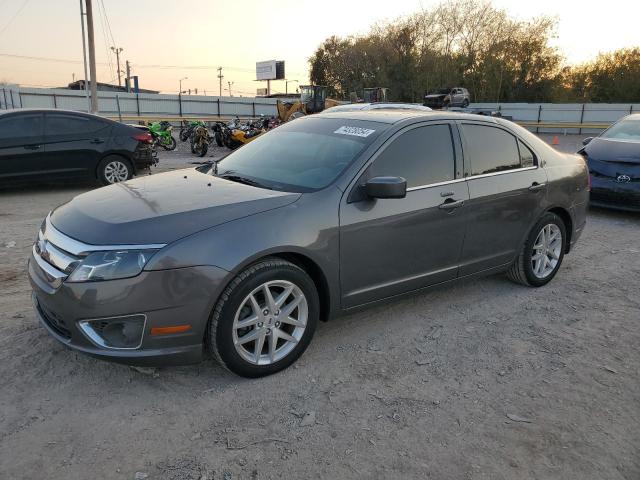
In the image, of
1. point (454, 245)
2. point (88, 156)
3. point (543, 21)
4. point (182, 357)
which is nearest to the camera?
point (182, 357)

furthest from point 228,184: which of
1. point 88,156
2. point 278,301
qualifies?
point 88,156

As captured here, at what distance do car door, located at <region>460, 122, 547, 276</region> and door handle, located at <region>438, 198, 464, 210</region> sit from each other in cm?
12

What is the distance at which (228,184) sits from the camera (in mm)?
3666

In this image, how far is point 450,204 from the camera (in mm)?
3969

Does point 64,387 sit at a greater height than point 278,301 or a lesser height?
lesser

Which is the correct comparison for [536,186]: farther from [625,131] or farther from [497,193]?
[625,131]

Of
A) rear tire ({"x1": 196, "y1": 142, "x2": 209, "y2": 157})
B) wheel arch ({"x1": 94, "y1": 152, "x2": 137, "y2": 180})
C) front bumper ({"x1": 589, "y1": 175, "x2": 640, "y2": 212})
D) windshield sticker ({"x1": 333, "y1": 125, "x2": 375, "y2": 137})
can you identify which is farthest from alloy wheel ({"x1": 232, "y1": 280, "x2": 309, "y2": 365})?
rear tire ({"x1": 196, "y1": 142, "x2": 209, "y2": 157})

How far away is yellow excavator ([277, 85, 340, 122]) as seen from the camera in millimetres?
24047

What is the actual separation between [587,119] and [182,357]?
34.4 metres

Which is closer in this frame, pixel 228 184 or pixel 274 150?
pixel 228 184

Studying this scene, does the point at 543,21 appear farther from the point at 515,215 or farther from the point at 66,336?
the point at 66,336

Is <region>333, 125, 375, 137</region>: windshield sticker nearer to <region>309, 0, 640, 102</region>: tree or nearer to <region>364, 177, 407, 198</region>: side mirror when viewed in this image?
<region>364, 177, 407, 198</region>: side mirror

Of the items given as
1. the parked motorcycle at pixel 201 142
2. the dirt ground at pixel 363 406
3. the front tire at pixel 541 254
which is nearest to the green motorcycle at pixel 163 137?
the parked motorcycle at pixel 201 142

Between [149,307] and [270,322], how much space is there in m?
0.75
